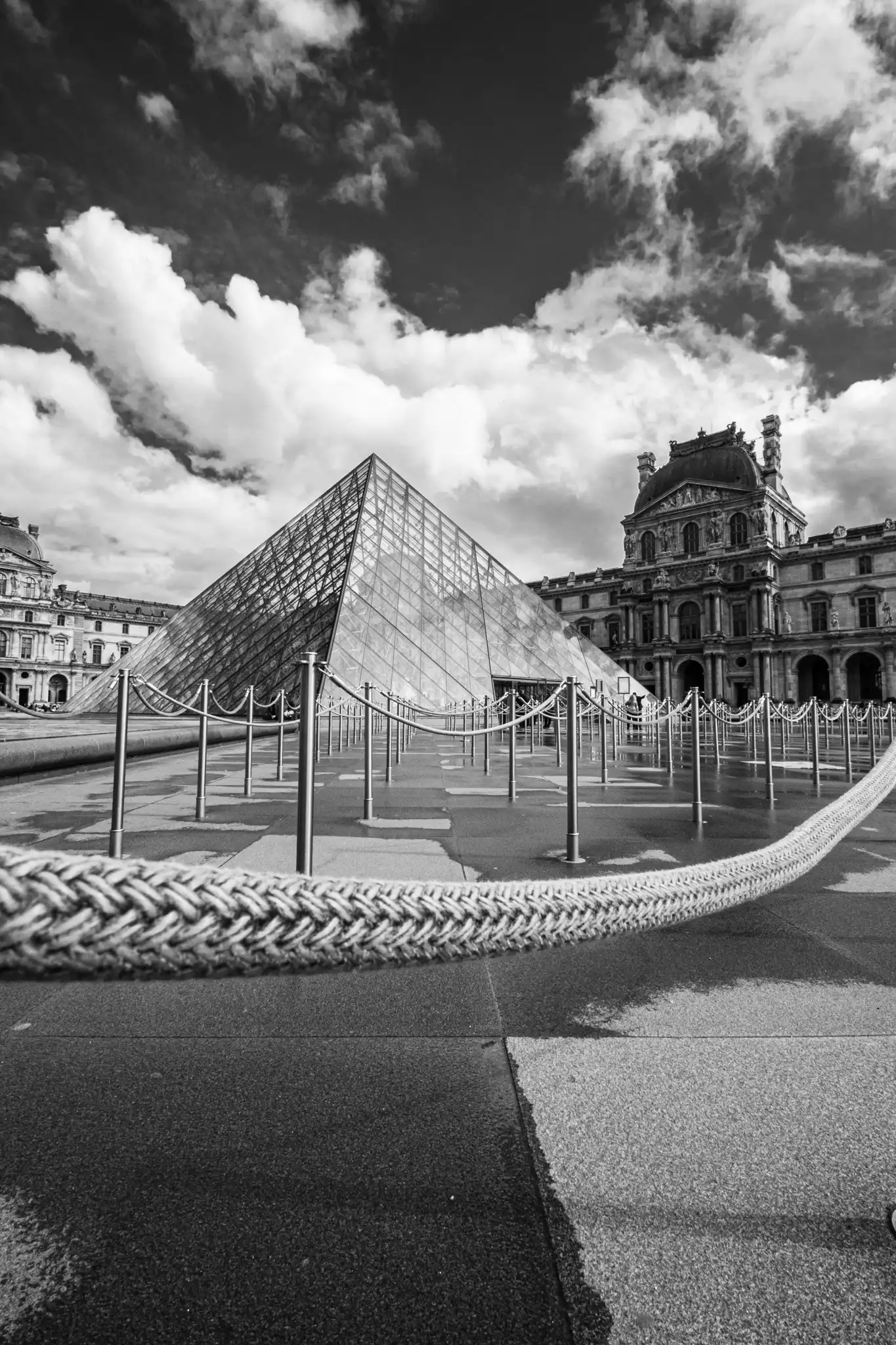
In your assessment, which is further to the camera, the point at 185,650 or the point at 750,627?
the point at 750,627

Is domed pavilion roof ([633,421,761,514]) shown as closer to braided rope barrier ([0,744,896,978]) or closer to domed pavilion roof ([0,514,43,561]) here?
braided rope barrier ([0,744,896,978])

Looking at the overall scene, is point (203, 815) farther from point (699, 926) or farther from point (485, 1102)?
point (485, 1102)

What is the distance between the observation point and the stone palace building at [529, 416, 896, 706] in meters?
50.0

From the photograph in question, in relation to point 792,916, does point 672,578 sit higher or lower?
higher

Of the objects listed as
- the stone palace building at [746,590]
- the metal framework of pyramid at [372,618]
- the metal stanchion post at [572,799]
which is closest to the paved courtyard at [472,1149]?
the metal stanchion post at [572,799]

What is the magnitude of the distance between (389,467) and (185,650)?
1360 centimetres

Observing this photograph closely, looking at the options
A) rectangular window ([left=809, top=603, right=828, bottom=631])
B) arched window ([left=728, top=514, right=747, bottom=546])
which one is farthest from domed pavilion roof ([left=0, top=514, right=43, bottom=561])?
rectangular window ([left=809, top=603, right=828, bottom=631])

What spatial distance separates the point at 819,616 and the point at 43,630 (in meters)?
86.4

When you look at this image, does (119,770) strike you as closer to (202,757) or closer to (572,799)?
(202,757)

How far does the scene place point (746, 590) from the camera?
53.2 metres

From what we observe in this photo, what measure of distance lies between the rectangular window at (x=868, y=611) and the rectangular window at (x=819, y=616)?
7.46 feet

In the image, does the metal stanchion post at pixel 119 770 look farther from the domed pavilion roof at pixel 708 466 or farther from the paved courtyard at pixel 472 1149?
the domed pavilion roof at pixel 708 466

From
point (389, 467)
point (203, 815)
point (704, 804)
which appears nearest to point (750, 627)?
point (389, 467)

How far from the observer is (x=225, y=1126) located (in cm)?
158
